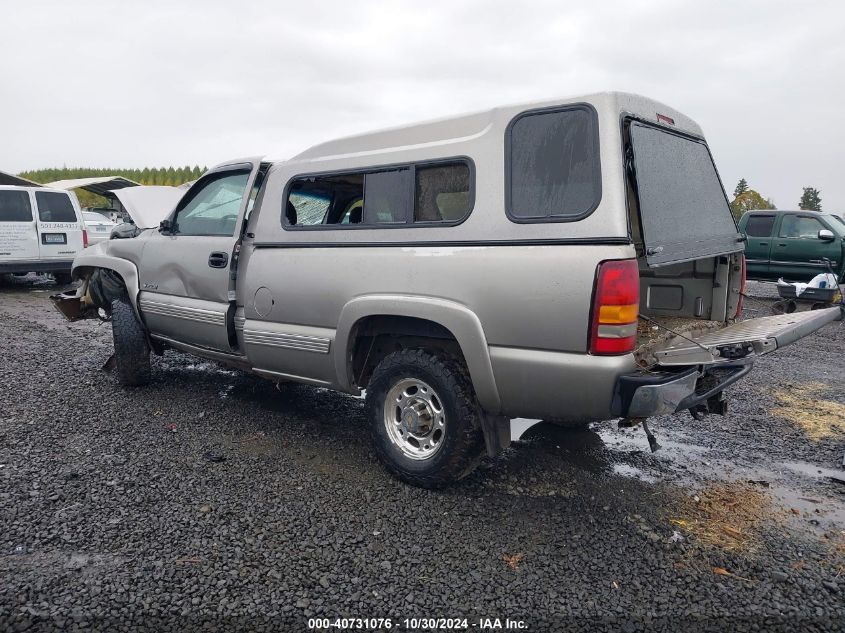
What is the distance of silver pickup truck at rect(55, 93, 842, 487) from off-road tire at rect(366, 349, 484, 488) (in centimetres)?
1

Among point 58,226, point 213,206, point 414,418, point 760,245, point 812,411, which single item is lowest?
point 812,411

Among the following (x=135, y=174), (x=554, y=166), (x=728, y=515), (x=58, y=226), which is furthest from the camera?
(x=135, y=174)

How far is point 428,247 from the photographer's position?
3.54 meters

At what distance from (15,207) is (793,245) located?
14.8m

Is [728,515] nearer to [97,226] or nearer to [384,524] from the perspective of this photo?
[384,524]

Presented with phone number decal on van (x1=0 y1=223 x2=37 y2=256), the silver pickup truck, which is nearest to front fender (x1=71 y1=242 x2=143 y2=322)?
the silver pickup truck

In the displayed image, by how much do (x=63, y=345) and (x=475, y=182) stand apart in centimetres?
614

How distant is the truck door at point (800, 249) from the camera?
1208cm

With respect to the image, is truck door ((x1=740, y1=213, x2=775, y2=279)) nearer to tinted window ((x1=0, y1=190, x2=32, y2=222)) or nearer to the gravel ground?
the gravel ground

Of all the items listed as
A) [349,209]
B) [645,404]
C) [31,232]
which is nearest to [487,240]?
[645,404]

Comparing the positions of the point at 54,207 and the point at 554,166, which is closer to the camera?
the point at 554,166

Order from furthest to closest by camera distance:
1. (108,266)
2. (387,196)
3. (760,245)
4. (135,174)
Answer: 1. (135,174)
2. (760,245)
3. (108,266)
4. (387,196)

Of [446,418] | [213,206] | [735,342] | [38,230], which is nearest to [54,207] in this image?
[38,230]

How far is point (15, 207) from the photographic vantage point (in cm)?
1164
